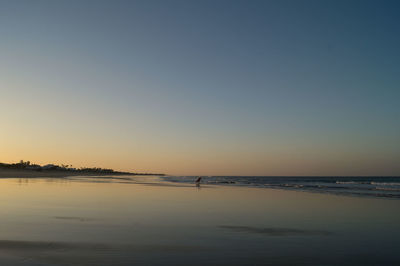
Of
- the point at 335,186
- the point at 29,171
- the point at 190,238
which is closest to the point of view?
the point at 190,238

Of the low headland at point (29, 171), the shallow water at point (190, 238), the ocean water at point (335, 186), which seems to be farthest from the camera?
the low headland at point (29, 171)

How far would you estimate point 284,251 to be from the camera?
24.2ft

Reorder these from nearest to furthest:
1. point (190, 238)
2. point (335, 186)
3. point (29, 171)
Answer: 1. point (190, 238)
2. point (335, 186)
3. point (29, 171)

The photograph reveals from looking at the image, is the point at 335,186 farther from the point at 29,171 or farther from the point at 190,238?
the point at 29,171

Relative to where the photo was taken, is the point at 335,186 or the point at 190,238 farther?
the point at 335,186

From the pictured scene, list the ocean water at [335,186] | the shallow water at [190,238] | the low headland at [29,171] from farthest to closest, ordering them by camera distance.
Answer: the low headland at [29,171]
the ocean water at [335,186]
the shallow water at [190,238]

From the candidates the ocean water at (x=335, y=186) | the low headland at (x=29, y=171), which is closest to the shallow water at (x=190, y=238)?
the ocean water at (x=335, y=186)

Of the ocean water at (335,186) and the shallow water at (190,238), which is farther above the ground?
the shallow water at (190,238)

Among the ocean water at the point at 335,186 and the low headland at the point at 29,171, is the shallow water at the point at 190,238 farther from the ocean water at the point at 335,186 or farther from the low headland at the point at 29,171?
the low headland at the point at 29,171

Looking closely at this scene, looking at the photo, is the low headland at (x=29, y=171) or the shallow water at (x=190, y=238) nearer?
the shallow water at (x=190, y=238)

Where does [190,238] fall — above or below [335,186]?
above

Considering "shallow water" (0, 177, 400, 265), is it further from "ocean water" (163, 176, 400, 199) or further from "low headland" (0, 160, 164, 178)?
"low headland" (0, 160, 164, 178)

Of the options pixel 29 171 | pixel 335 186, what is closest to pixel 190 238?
pixel 335 186

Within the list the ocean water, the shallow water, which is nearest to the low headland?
the ocean water
